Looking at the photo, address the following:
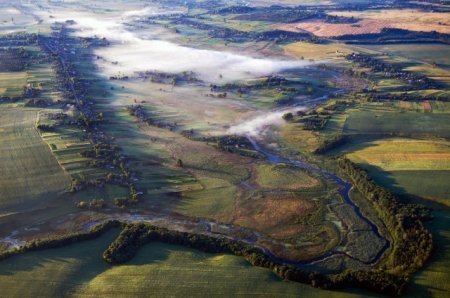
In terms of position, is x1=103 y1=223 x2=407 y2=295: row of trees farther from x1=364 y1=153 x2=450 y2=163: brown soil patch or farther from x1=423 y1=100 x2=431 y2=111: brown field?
x1=423 y1=100 x2=431 y2=111: brown field

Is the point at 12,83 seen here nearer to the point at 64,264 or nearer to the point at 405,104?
the point at 64,264

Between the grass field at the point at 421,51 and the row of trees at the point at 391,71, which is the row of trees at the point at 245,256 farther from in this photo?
the grass field at the point at 421,51

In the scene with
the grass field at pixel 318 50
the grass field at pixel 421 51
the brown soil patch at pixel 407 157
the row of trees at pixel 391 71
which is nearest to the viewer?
the brown soil patch at pixel 407 157

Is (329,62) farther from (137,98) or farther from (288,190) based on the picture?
(288,190)

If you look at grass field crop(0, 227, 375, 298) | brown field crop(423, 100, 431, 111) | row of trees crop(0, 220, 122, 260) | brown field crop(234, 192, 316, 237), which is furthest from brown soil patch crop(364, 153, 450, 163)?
row of trees crop(0, 220, 122, 260)

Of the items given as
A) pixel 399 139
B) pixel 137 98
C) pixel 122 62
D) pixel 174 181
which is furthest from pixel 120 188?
pixel 122 62

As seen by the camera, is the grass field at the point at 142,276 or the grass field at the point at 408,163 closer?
the grass field at the point at 142,276

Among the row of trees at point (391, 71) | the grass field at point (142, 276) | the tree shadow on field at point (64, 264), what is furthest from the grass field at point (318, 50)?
the tree shadow on field at point (64, 264)

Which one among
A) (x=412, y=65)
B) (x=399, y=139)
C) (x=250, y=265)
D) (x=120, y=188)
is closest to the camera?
(x=250, y=265)
